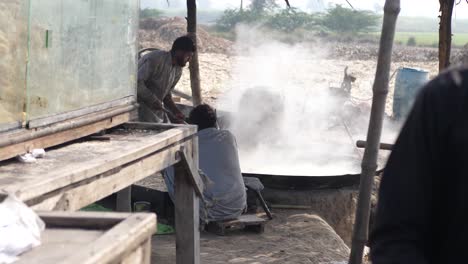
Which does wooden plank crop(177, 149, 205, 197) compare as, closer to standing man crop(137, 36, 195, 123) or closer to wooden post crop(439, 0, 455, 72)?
standing man crop(137, 36, 195, 123)

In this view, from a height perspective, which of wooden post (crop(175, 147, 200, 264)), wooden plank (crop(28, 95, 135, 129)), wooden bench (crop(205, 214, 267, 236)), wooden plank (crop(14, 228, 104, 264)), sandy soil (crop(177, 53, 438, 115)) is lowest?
sandy soil (crop(177, 53, 438, 115))

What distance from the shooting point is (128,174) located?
4.33m

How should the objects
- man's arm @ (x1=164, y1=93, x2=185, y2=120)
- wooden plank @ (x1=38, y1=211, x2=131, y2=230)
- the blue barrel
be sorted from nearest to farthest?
wooden plank @ (x1=38, y1=211, x2=131, y2=230)
man's arm @ (x1=164, y1=93, x2=185, y2=120)
the blue barrel

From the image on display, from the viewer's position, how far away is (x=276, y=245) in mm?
7469

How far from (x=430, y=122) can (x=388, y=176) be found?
155 millimetres

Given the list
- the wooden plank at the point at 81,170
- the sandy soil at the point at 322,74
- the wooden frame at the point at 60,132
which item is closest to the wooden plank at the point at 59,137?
the wooden frame at the point at 60,132

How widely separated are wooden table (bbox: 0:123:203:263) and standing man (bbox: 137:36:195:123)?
75.4 inches

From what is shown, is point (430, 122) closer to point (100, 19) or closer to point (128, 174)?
point (128, 174)

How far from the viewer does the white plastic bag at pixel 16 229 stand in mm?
2643

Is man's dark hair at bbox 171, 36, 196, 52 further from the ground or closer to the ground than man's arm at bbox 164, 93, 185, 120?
further from the ground

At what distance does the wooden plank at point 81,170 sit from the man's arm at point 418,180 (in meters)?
1.82

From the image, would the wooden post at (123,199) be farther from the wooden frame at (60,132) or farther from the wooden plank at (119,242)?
the wooden plank at (119,242)

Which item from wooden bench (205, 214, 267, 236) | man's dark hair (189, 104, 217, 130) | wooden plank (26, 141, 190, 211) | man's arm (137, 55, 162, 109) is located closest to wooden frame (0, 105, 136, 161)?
wooden plank (26, 141, 190, 211)

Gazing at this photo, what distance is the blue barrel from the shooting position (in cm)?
1678
